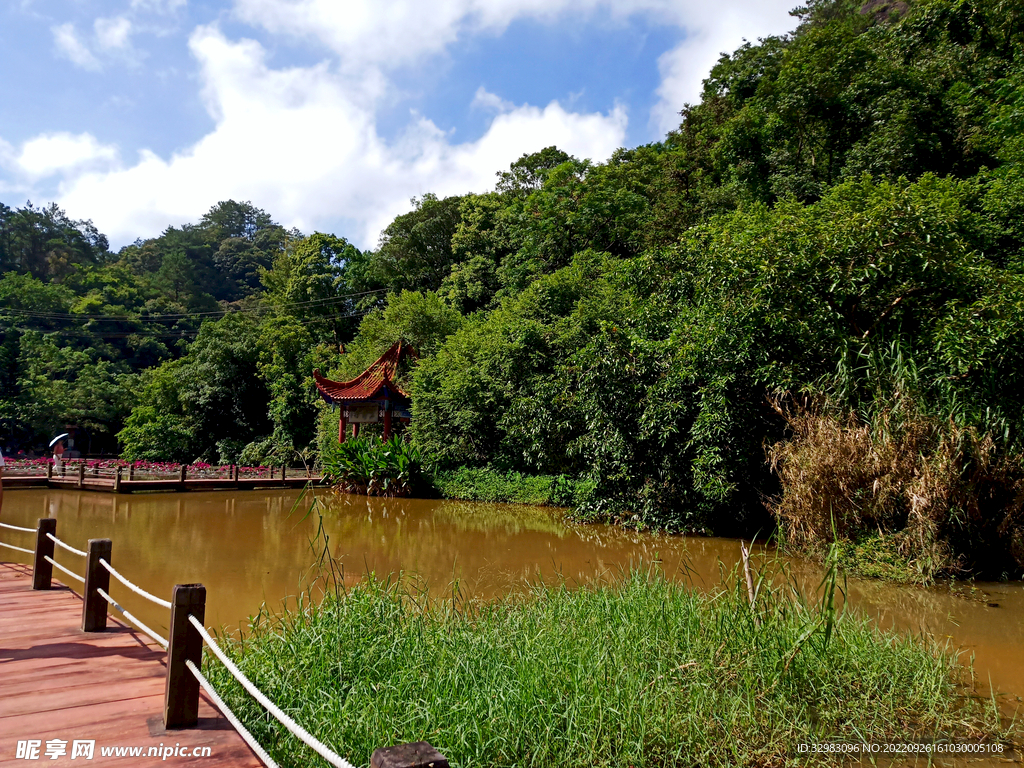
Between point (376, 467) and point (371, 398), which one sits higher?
point (371, 398)

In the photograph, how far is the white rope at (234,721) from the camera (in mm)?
1864

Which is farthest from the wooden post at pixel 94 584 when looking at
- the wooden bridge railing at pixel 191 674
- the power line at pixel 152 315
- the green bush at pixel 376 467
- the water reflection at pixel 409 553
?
the power line at pixel 152 315

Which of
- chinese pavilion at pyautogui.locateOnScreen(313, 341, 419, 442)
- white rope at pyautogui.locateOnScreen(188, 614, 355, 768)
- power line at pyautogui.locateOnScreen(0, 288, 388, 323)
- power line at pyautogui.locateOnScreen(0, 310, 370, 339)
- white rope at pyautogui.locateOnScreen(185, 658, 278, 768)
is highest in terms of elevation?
power line at pyautogui.locateOnScreen(0, 288, 388, 323)

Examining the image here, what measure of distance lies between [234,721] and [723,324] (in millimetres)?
8625

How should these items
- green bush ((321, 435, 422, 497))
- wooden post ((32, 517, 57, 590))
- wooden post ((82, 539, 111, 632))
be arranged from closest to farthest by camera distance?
wooden post ((82, 539, 111, 632)), wooden post ((32, 517, 57, 590)), green bush ((321, 435, 422, 497))

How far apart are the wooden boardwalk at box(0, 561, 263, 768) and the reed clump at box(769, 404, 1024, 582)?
6.22 metres

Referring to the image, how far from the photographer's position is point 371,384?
17.8 metres

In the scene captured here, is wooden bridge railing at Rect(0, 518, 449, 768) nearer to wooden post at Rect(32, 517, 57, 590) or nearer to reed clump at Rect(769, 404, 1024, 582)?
wooden post at Rect(32, 517, 57, 590)

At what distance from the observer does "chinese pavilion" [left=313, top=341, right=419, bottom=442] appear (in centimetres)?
1748

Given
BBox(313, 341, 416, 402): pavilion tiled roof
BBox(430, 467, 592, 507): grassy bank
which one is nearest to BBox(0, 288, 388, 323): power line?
BBox(313, 341, 416, 402): pavilion tiled roof

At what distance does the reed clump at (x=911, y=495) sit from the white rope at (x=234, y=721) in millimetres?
6309

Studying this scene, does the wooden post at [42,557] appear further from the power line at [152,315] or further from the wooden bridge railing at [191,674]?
the power line at [152,315]

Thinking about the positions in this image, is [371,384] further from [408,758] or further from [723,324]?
[408,758]

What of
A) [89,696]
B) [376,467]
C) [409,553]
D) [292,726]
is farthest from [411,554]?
[292,726]
